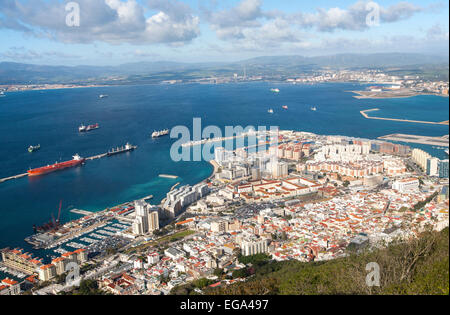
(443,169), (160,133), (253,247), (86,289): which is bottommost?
(86,289)

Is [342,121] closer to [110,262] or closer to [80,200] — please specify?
[80,200]

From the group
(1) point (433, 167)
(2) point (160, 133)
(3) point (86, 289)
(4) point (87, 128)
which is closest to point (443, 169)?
(1) point (433, 167)

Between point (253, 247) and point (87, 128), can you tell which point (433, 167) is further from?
point (87, 128)

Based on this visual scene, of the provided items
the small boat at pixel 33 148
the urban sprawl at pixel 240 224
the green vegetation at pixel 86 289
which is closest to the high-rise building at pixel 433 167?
the urban sprawl at pixel 240 224

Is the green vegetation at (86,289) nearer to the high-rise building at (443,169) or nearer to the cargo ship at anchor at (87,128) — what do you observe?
the high-rise building at (443,169)

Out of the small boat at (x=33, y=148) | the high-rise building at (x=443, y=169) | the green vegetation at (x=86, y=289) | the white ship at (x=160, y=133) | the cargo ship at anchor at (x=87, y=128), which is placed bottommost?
the green vegetation at (x=86, y=289)
